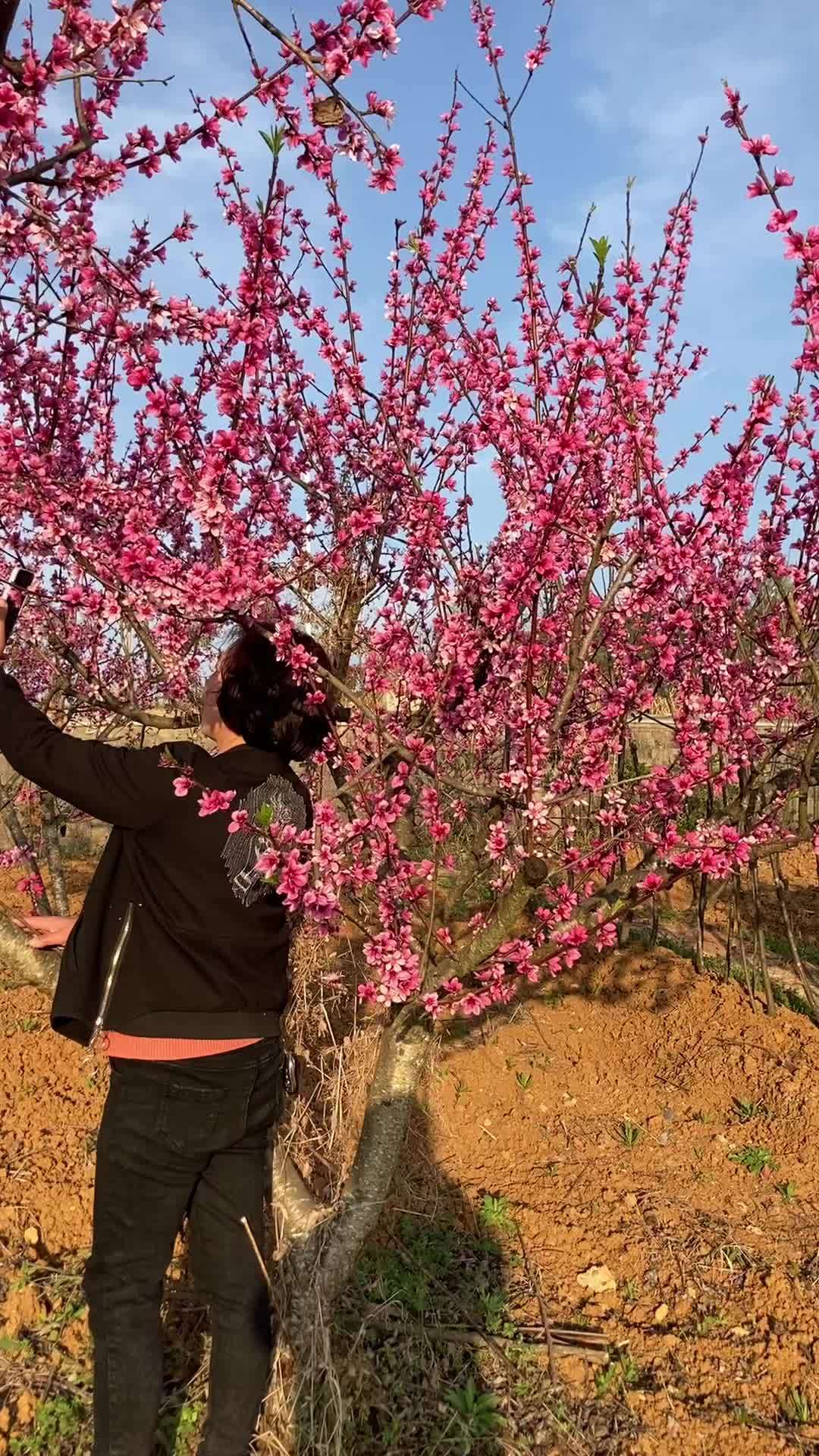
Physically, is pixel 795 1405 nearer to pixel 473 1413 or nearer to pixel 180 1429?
pixel 473 1413

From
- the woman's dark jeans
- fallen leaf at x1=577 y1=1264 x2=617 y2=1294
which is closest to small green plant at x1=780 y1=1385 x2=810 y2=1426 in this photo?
fallen leaf at x1=577 y1=1264 x2=617 y2=1294

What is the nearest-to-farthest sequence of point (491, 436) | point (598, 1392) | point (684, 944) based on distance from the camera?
point (598, 1392) → point (491, 436) → point (684, 944)

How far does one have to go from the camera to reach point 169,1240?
7.33 ft

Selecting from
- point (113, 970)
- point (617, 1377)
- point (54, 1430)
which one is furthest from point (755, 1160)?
point (113, 970)

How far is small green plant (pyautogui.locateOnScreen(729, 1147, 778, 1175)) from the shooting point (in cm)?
400

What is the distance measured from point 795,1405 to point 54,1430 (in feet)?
7.74

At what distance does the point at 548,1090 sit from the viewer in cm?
455

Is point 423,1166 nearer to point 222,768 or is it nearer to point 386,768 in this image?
point 386,768

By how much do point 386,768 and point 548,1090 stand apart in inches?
82.6

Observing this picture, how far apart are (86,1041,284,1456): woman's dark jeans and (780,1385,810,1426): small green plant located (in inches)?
69.1

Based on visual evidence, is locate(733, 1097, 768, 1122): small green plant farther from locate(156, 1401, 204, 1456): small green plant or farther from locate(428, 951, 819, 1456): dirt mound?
locate(156, 1401, 204, 1456): small green plant

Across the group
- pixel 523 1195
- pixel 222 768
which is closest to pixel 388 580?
pixel 222 768

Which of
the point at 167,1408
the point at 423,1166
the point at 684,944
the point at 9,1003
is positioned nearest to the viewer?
the point at 167,1408

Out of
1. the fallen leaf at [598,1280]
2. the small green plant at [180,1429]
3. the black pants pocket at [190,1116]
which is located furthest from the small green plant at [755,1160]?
the black pants pocket at [190,1116]
